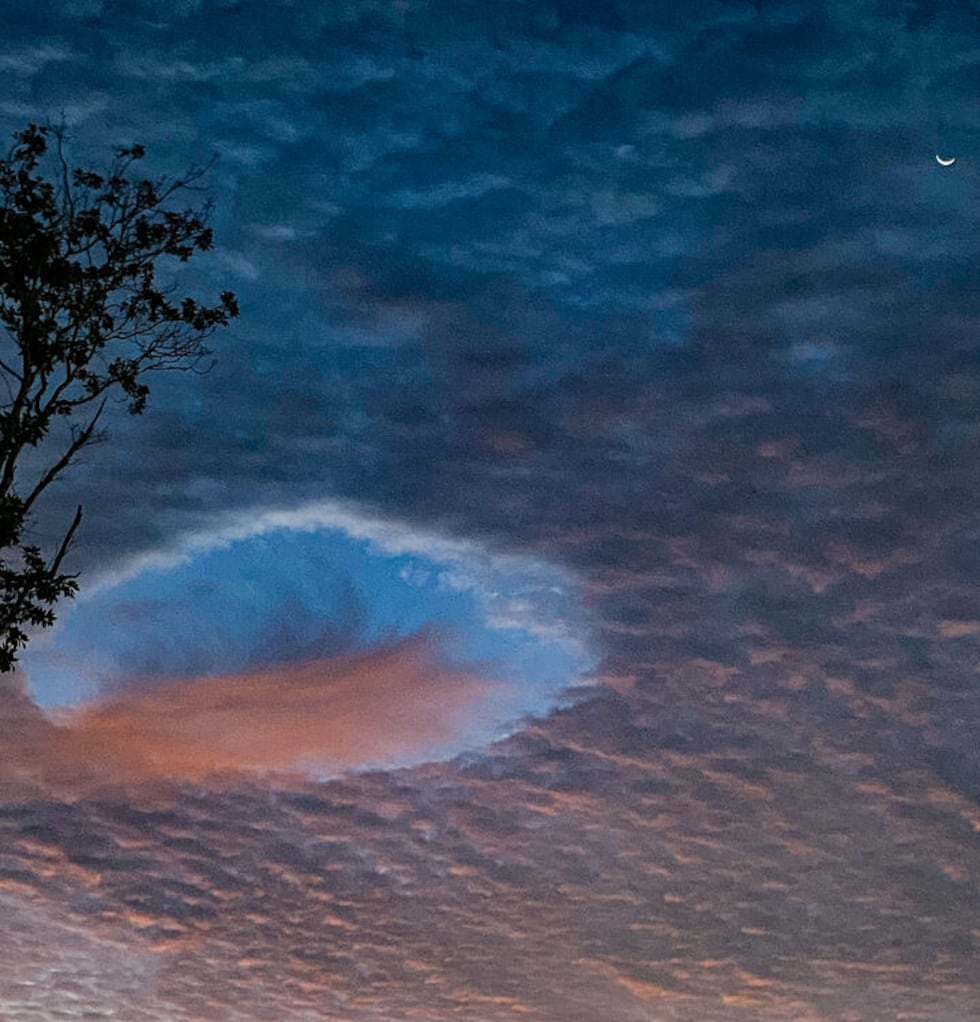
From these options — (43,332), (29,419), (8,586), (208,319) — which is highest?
(208,319)

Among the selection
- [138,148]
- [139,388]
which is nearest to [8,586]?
[139,388]

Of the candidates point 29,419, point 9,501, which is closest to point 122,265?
point 29,419

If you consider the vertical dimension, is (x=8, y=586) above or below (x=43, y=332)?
below

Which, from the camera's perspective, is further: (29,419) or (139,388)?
(139,388)

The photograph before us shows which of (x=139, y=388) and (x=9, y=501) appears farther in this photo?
(x=139, y=388)

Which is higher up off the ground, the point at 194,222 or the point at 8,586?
the point at 194,222

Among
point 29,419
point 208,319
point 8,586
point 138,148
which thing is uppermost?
point 138,148

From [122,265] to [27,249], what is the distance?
1.87m

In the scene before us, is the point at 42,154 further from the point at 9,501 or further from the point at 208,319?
the point at 9,501

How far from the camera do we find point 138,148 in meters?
26.8

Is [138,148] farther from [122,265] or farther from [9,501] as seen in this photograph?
[9,501]

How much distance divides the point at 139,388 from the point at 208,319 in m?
1.91

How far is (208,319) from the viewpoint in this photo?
27.9 m

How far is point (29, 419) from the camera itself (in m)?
25.8
